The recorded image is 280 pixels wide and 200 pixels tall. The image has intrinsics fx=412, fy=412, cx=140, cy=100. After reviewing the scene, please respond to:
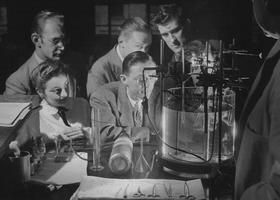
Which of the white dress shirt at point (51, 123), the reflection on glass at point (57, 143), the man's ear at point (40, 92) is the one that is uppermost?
the man's ear at point (40, 92)

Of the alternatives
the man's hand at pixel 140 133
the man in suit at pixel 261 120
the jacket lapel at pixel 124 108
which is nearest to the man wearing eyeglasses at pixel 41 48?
the jacket lapel at pixel 124 108

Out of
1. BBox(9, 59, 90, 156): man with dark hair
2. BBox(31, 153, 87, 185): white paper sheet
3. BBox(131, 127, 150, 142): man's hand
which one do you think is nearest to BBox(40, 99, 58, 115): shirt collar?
BBox(9, 59, 90, 156): man with dark hair

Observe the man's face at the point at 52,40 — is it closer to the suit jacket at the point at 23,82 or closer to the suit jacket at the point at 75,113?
the suit jacket at the point at 23,82

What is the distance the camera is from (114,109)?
2.27 meters

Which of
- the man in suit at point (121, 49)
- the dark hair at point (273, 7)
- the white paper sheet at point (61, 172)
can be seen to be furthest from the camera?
the man in suit at point (121, 49)

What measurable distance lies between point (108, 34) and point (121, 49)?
0.35 ft

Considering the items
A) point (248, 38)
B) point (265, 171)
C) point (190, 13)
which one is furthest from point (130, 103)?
point (265, 171)

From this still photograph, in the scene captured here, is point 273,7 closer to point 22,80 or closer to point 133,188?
point 133,188

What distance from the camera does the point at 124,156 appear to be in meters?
1.80

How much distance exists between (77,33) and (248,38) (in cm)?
91

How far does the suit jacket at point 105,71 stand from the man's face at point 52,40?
21 cm

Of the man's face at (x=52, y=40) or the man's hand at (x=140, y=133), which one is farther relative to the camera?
the man's hand at (x=140, y=133)

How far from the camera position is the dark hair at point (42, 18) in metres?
2.17

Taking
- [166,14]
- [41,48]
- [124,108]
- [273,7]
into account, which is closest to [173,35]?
[166,14]
